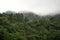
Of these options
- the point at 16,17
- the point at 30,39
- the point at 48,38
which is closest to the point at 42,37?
the point at 48,38

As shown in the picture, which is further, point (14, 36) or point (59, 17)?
point (59, 17)

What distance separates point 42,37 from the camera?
1455cm

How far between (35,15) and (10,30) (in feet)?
35.7

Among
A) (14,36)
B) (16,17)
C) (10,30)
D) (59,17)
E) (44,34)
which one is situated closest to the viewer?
(14,36)

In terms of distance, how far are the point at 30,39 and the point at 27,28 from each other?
8.65 ft

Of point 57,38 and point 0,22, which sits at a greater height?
point 0,22

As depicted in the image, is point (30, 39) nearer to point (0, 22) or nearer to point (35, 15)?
point (0, 22)

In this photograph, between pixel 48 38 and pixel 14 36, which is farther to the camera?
pixel 48 38

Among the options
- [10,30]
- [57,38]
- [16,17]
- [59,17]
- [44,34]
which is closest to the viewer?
[10,30]

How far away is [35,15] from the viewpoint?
23859 mm

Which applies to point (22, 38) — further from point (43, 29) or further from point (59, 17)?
point (59, 17)

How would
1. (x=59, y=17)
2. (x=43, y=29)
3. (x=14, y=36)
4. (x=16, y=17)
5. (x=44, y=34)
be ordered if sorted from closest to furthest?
(x=14, y=36) < (x=44, y=34) < (x=43, y=29) < (x=16, y=17) < (x=59, y=17)

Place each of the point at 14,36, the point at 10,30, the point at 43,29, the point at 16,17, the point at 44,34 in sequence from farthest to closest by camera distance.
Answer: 1. the point at 16,17
2. the point at 43,29
3. the point at 44,34
4. the point at 10,30
5. the point at 14,36

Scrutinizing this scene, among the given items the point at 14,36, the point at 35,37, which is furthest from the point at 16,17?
the point at 14,36
